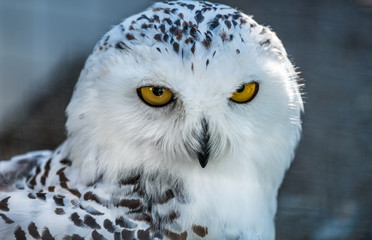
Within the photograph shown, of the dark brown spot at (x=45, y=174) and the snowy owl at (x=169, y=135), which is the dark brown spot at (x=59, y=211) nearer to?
the snowy owl at (x=169, y=135)

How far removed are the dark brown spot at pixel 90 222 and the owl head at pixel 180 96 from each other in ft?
0.39

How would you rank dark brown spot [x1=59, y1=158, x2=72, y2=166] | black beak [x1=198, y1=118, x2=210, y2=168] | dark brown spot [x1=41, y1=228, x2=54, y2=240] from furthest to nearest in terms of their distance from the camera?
dark brown spot [x1=59, y1=158, x2=72, y2=166] → black beak [x1=198, y1=118, x2=210, y2=168] → dark brown spot [x1=41, y1=228, x2=54, y2=240]

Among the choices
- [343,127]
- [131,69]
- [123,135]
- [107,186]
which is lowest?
[343,127]

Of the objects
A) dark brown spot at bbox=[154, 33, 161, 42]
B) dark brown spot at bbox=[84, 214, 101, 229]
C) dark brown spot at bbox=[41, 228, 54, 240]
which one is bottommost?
dark brown spot at bbox=[41, 228, 54, 240]

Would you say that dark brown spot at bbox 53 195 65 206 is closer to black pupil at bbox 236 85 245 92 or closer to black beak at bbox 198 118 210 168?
black beak at bbox 198 118 210 168

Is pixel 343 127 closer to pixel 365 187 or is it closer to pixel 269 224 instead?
pixel 365 187

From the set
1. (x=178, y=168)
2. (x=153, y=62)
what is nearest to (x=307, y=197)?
(x=178, y=168)

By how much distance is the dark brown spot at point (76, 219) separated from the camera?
0.91 metres

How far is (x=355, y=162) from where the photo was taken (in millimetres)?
2084

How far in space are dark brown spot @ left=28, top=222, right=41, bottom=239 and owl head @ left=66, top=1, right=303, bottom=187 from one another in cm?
17

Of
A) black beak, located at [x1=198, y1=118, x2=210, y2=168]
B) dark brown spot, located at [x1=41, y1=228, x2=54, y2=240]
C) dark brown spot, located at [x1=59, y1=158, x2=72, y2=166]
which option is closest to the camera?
dark brown spot, located at [x1=41, y1=228, x2=54, y2=240]

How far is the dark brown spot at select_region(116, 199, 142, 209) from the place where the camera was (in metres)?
0.97

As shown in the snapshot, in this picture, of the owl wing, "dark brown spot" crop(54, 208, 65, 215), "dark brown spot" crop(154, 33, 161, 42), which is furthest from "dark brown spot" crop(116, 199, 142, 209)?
"dark brown spot" crop(154, 33, 161, 42)

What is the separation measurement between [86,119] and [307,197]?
1341mm
